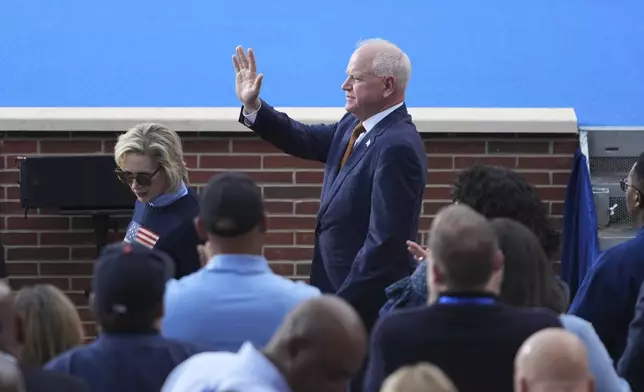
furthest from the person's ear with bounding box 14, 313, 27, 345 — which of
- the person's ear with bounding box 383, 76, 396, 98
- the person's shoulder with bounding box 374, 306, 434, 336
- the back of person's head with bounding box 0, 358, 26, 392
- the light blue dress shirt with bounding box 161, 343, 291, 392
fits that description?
the person's ear with bounding box 383, 76, 396, 98

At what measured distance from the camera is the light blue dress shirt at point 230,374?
273 centimetres

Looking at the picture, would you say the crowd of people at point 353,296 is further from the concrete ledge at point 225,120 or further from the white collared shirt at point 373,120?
the concrete ledge at point 225,120

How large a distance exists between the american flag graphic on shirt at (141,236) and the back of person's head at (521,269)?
186 cm

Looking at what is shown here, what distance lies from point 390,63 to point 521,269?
205 centimetres

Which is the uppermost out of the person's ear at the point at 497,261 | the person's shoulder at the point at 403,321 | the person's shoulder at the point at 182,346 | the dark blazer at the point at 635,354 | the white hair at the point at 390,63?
the white hair at the point at 390,63

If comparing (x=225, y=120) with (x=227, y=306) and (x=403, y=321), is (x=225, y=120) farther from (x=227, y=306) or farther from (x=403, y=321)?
(x=403, y=321)

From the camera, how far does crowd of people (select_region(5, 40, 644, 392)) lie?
2.93 m

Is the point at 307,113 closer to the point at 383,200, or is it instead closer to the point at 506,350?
the point at 383,200

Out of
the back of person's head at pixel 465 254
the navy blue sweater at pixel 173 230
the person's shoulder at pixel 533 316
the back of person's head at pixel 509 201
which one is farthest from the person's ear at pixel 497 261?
the navy blue sweater at pixel 173 230

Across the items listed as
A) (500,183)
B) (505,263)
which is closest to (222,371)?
(505,263)

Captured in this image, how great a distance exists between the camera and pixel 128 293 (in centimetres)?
321

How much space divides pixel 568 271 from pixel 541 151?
66cm

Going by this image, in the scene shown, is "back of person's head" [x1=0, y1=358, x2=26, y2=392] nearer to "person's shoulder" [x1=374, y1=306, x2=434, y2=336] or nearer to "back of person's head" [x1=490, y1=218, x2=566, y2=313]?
"person's shoulder" [x1=374, y1=306, x2=434, y2=336]

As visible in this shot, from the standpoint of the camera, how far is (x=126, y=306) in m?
3.22
